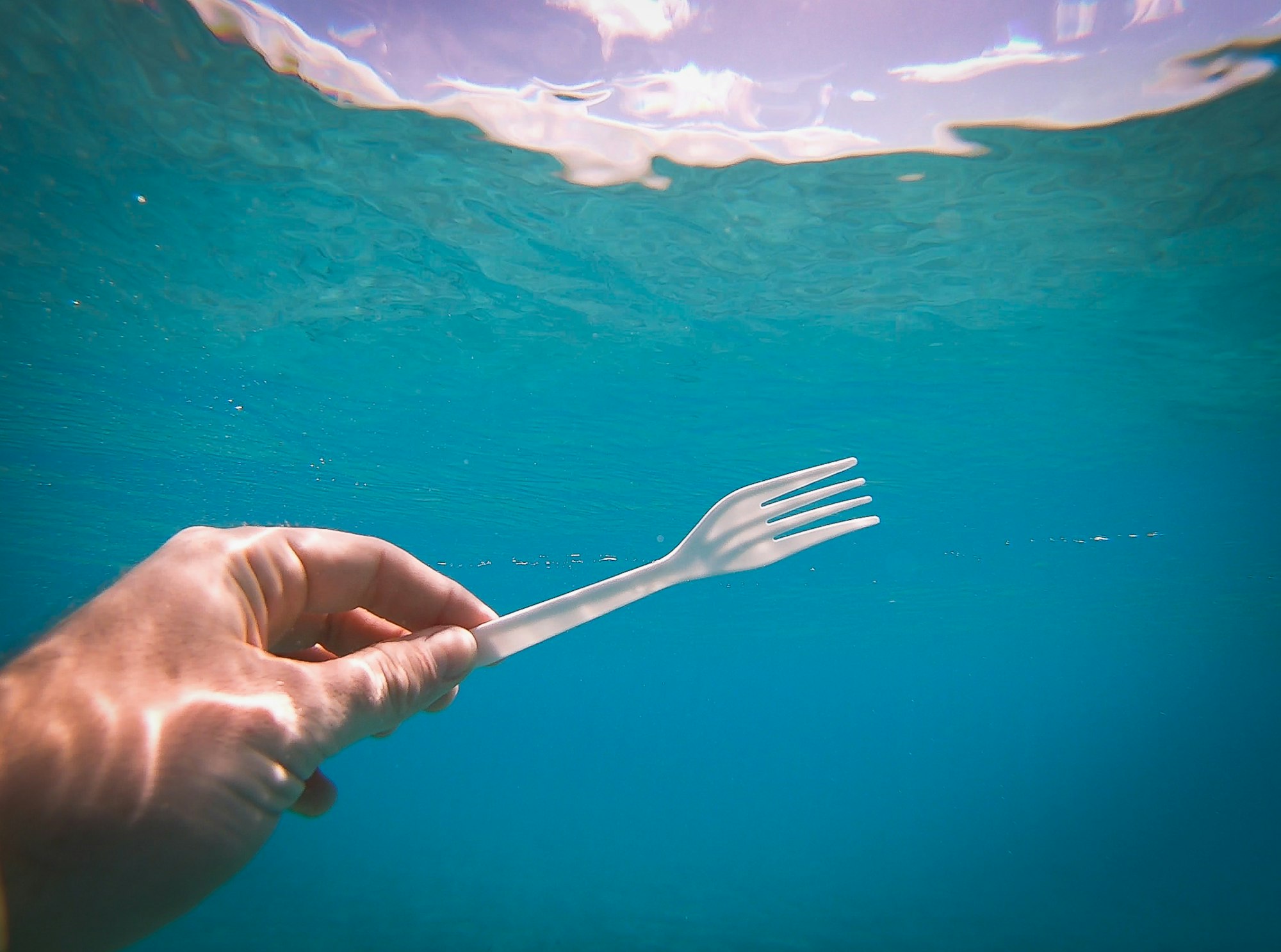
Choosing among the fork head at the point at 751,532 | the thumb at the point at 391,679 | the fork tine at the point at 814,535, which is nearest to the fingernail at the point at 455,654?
the thumb at the point at 391,679

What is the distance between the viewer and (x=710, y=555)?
9.93 feet

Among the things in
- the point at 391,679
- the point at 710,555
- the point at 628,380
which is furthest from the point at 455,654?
the point at 628,380

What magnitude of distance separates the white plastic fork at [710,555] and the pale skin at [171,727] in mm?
259

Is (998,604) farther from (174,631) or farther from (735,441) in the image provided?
(174,631)

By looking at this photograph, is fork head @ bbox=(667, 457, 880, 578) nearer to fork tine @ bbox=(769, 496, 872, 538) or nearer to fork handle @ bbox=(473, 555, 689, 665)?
fork tine @ bbox=(769, 496, 872, 538)

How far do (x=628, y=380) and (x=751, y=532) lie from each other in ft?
34.2

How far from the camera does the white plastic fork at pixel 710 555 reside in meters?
2.58

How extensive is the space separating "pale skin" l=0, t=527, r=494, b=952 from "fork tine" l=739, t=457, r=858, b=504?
61.1 inches

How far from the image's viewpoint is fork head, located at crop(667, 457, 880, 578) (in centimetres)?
293

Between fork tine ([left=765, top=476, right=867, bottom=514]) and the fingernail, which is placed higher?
fork tine ([left=765, top=476, right=867, bottom=514])

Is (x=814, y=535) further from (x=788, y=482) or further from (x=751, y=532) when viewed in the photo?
(x=788, y=482)

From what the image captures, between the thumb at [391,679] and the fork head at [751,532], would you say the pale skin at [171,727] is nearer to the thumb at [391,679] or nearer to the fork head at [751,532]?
the thumb at [391,679]

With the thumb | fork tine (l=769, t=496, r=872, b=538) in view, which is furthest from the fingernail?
fork tine (l=769, t=496, r=872, b=538)

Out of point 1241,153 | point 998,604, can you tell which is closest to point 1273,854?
point 998,604
